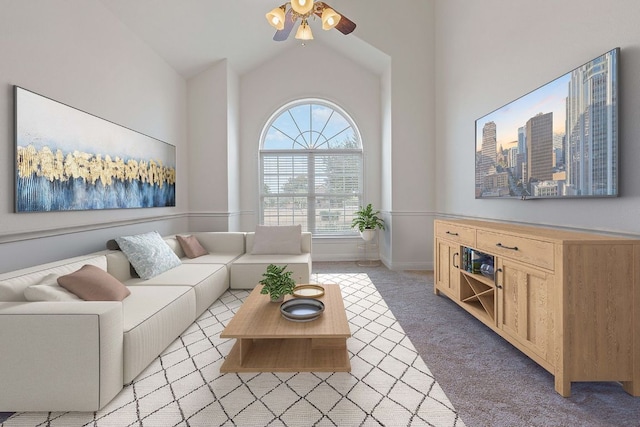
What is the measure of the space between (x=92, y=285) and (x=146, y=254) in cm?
102

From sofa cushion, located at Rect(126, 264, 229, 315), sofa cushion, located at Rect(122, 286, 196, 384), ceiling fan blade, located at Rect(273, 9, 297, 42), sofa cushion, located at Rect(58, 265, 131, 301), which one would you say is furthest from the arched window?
sofa cushion, located at Rect(58, 265, 131, 301)

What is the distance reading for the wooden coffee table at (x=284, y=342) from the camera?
1.99 metres

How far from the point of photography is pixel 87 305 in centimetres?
177

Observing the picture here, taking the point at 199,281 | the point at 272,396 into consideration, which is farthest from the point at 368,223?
the point at 272,396

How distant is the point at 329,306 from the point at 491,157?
2.37m

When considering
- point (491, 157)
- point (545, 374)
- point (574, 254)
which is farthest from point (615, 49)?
point (545, 374)

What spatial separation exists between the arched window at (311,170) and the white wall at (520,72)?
1.79m

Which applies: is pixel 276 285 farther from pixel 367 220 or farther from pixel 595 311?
pixel 367 220

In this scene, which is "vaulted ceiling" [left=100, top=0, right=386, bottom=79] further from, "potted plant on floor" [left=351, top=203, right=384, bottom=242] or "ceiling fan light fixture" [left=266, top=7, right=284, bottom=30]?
"potted plant on floor" [left=351, top=203, right=384, bottom=242]

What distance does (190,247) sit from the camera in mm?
4172

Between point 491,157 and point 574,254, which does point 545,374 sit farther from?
point 491,157

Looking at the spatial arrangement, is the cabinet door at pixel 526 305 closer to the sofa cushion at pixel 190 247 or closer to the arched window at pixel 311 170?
the sofa cushion at pixel 190 247

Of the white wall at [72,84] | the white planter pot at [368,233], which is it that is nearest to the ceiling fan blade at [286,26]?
the white wall at [72,84]

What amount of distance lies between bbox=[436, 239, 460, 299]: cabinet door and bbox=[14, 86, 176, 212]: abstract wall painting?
3.57m
